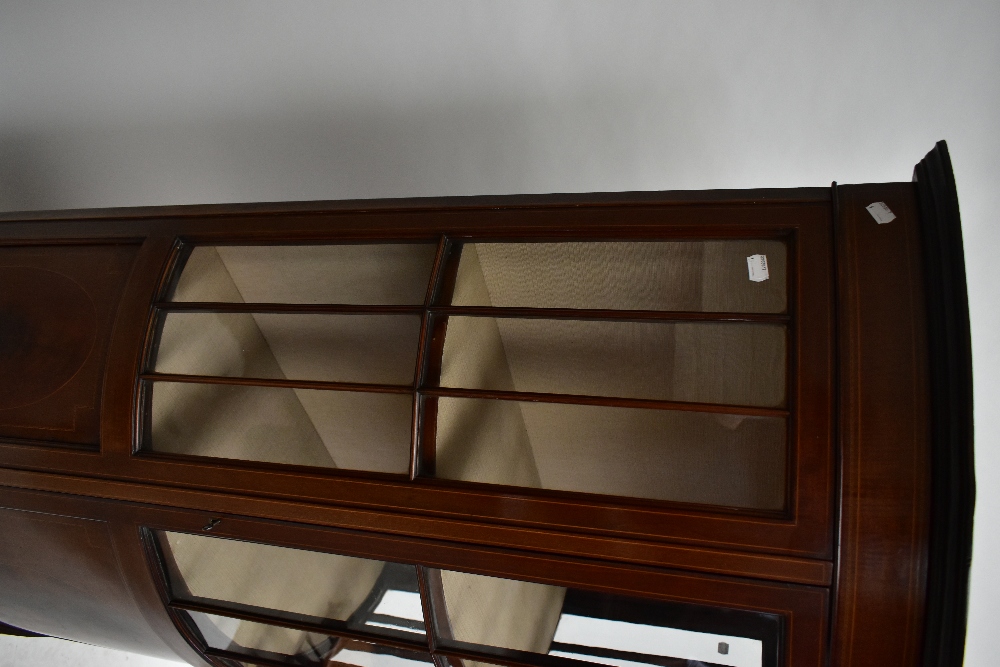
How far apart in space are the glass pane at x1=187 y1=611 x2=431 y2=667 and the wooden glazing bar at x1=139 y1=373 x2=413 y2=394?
295 mm

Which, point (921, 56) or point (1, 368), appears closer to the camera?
point (1, 368)

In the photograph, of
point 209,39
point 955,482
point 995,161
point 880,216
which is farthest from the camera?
point 209,39

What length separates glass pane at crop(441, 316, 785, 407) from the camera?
2.13 feet

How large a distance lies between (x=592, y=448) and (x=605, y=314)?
0.47 ft

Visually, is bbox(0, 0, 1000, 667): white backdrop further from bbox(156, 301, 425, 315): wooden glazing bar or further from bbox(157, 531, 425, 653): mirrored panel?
bbox(157, 531, 425, 653): mirrored panel

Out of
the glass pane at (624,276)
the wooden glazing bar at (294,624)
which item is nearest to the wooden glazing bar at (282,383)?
the glass pane at (624,276)

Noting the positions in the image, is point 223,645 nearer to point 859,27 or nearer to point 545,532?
point 545,532

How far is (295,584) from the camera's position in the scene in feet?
2.58

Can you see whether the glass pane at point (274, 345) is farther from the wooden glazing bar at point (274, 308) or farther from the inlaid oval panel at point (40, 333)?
the inlaid oval panel at point (40, 333)

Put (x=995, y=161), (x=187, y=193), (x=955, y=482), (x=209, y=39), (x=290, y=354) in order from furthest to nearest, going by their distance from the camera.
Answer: (x=187, y=193) → (x=209, y=39) → (x=995, y=161) → (x=290, y=354) → (x=955, y=482)

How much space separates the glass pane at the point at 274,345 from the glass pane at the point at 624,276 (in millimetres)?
137

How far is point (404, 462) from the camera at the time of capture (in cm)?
72

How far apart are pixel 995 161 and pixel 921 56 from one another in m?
0.18

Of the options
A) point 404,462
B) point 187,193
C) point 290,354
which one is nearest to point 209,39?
point 187,193
